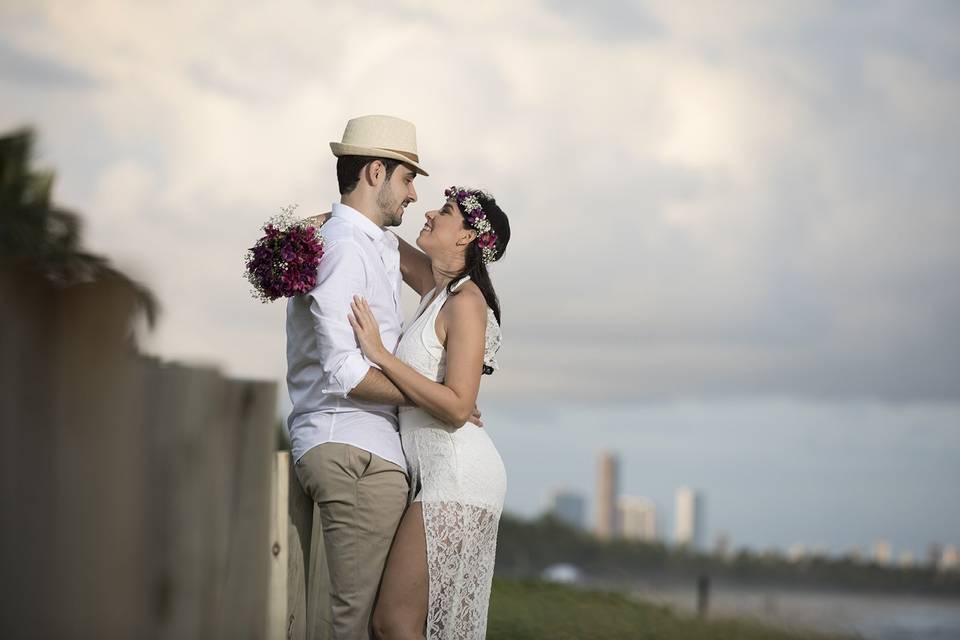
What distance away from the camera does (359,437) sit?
452 centimetres

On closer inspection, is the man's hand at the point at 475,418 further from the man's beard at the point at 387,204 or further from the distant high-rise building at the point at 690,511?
the distant high-rise building at the point at 690,511

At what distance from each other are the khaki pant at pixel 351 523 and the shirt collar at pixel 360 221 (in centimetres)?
91

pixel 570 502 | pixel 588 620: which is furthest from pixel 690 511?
pixel 588 620

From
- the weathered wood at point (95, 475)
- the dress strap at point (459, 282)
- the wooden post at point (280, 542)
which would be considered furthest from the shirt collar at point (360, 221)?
the weathered wood at point (95, 475)

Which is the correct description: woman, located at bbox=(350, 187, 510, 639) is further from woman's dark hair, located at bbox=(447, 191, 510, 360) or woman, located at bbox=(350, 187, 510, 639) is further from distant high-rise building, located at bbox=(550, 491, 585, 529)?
distant high-rise building, located at bbox=(550, 491, 585, 529)

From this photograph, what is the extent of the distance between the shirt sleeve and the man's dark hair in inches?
18.0

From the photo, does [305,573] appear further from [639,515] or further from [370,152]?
[639,515]

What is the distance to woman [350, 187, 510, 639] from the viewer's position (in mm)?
4496

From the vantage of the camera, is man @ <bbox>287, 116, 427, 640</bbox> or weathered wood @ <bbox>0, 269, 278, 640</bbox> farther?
man @ <bbox>287, 116, 427, 640</bbox>

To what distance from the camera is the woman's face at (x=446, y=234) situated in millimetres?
5043

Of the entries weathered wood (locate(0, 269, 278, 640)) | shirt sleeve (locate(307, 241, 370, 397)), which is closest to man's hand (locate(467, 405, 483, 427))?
shirt sleeve (locate(307, 241, 370, 397))

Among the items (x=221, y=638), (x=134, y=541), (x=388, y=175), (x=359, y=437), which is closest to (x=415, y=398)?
(x=359, y=437)

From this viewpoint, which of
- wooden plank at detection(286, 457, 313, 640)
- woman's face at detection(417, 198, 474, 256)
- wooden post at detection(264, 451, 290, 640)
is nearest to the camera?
wooden post at detection(264, 451, 290, 640)

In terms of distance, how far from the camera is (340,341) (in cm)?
443
